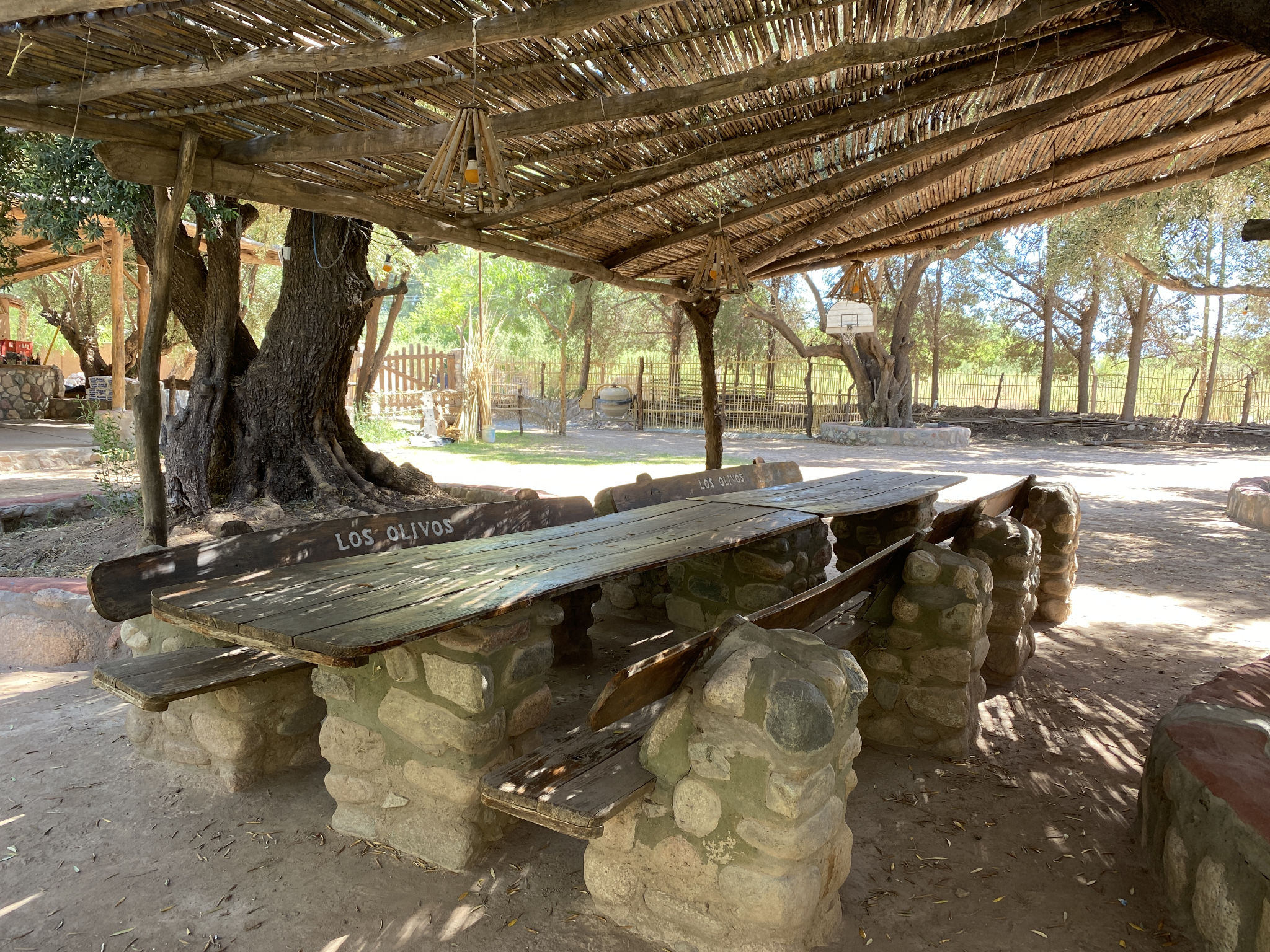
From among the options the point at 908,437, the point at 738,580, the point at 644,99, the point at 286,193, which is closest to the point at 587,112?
the point at 644,99

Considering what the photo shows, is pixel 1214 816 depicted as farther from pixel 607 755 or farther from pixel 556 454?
pixel 556 454

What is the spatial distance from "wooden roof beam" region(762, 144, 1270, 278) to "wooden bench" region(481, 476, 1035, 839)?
4601mm

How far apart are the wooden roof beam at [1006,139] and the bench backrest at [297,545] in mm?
3050

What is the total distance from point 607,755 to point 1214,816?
5.45ft

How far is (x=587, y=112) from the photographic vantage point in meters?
3.53

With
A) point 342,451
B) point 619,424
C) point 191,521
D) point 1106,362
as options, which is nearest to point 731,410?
point 619,424

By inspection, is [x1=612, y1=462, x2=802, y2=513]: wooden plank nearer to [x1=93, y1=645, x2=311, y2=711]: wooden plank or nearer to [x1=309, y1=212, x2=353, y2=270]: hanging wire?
[x1=93, y1=645, x2=311, y2=711]: wooden plank

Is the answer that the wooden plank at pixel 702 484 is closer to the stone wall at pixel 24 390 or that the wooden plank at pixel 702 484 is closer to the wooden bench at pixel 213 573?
the wooden bench at pixel 213 573

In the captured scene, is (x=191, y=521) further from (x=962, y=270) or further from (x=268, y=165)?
(x=962, y=270)

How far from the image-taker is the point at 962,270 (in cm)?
2498

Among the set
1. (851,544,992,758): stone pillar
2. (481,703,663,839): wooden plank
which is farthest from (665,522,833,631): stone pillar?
(481,703,663,839): wooden plank

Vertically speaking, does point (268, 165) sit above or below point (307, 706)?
above

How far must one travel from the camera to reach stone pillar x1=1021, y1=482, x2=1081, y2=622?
5.04 m

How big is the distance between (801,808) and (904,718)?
1.67 m
